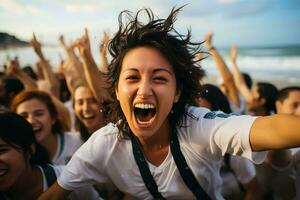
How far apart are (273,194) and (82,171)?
1676 mm

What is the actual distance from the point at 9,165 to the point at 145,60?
1036 millimetres

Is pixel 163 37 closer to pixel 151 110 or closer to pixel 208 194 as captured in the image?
pixel 151 110

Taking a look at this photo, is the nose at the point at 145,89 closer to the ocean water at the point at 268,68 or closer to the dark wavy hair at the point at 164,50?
the dark wavy hair at the point at 164,50

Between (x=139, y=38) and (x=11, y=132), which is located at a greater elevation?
(x=139, y=38)

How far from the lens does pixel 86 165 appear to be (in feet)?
5.84

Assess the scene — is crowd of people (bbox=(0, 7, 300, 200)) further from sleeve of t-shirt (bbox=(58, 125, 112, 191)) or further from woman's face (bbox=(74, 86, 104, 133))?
woman's face (bbox=(74, 86, 104, 133))

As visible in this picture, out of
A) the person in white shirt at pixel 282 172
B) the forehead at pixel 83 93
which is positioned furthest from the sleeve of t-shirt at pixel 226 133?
the forehead at pixel 83 93

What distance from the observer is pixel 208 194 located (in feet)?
5.52

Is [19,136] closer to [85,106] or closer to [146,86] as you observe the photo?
[146,86]

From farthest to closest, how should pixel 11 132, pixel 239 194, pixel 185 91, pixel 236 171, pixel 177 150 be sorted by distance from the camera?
pixel 239 194, pixel 236 171, pixel 11 132, pixel 185 91, pixel 177 150

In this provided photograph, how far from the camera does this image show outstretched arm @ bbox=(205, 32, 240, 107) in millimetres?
3799

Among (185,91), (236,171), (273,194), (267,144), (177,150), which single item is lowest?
(273,194)

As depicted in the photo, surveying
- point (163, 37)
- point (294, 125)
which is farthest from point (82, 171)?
point (294, 125)

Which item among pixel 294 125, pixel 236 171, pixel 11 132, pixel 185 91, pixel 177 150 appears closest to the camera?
pixel 294 125
